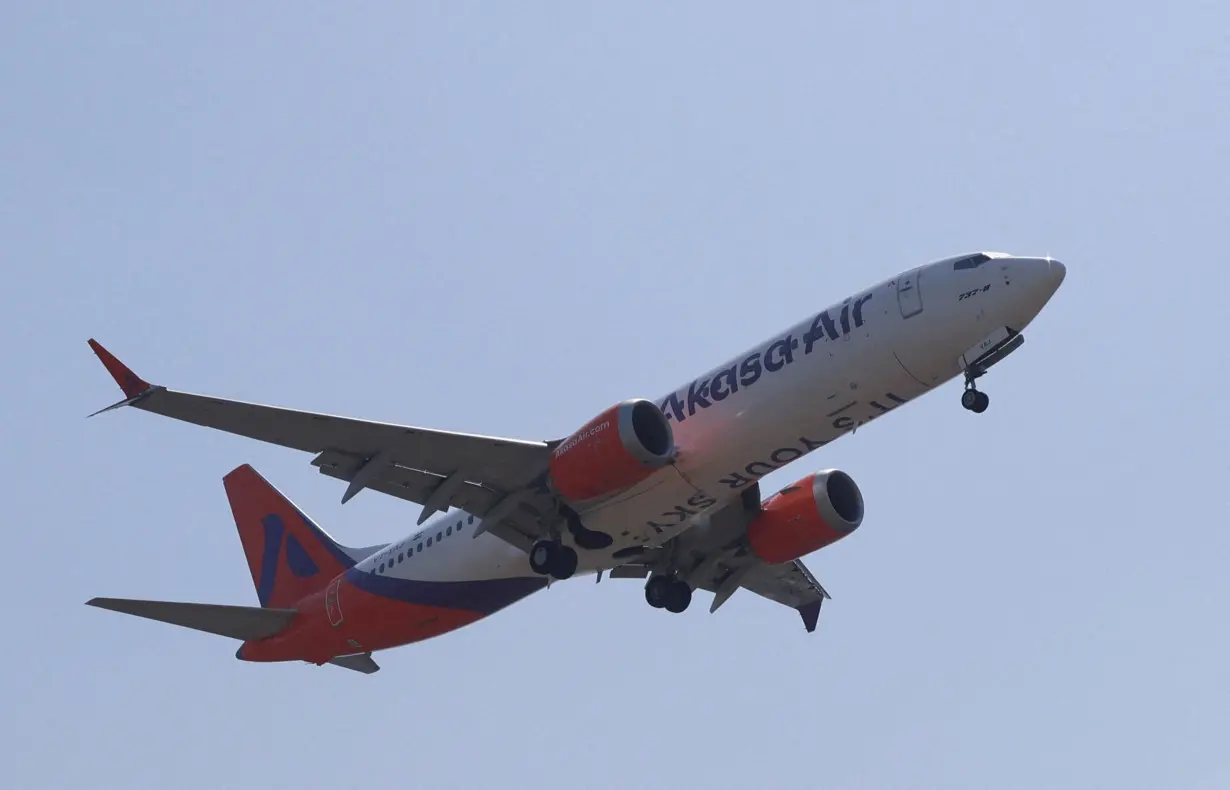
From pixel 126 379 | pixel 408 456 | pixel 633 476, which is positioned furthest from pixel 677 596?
pixel 126 379

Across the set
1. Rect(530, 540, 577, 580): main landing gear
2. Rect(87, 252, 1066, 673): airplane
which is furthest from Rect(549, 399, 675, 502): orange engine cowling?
Rect(530, 540, 577, 580): main landing gear

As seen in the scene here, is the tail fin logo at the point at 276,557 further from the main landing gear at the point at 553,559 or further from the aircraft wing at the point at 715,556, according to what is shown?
the main landing gear at the point at 553,559

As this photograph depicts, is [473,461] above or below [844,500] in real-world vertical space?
above

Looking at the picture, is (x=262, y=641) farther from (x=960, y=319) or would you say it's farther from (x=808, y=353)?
(x=960, y=319)

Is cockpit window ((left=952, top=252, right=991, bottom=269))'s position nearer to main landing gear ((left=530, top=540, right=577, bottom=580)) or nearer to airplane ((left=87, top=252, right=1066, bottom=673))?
airplane ((left=87, top=252, right=1066, bottom=673))

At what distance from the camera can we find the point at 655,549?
38.8m

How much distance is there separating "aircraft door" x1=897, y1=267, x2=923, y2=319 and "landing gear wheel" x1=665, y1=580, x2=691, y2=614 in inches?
419

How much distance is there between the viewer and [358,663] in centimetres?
4000

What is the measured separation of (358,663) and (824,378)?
1502 centimetres

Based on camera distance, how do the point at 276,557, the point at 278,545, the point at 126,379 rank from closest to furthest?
the point at 126,379 → the point at 276,557 → the point at 278,545

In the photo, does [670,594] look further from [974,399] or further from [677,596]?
[974,399]

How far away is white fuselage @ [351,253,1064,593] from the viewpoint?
1214 inches

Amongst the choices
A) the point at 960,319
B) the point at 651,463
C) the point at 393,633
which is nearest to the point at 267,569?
the point at 393,633

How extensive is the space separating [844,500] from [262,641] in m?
14.6
